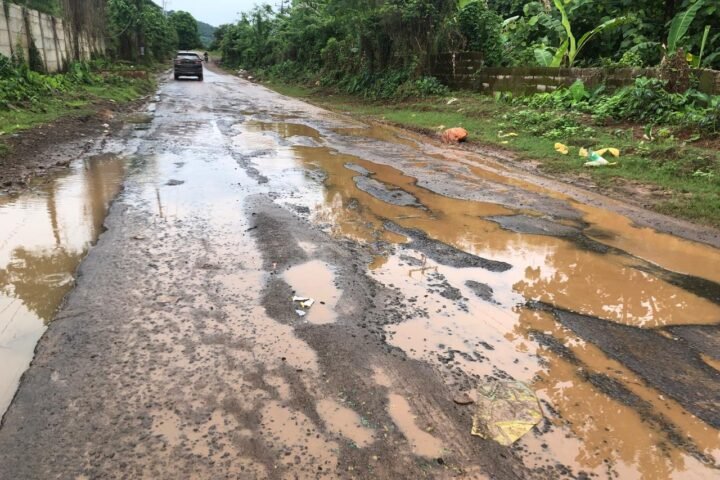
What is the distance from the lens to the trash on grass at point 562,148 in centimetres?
954

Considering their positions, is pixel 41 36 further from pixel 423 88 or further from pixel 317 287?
pixel 317 287

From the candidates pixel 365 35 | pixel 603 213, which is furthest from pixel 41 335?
pixel 365 35

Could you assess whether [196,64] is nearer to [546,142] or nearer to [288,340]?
[546,142]

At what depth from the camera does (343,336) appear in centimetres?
336

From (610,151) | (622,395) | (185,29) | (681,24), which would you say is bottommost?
(622,395)

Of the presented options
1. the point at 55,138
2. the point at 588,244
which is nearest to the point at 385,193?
the point at 588,244

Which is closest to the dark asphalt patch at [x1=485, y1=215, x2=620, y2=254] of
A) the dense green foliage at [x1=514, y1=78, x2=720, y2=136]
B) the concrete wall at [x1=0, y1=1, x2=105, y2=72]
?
the dense green foliage at [x1=514, y1=78, x2=720, y2=136]

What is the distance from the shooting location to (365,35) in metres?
20.5

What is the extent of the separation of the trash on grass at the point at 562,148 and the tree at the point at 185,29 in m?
69.7

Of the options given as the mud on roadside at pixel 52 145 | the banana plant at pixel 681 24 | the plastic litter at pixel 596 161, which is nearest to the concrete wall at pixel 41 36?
the mud on roadside at pixel 52 145

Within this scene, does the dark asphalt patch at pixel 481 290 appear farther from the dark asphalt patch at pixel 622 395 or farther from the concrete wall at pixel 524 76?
the concrete wall at pixel 524 76

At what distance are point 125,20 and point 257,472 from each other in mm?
38636

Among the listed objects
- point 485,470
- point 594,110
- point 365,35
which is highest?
point 365,35

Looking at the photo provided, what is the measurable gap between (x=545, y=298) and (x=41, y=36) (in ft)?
61.0
